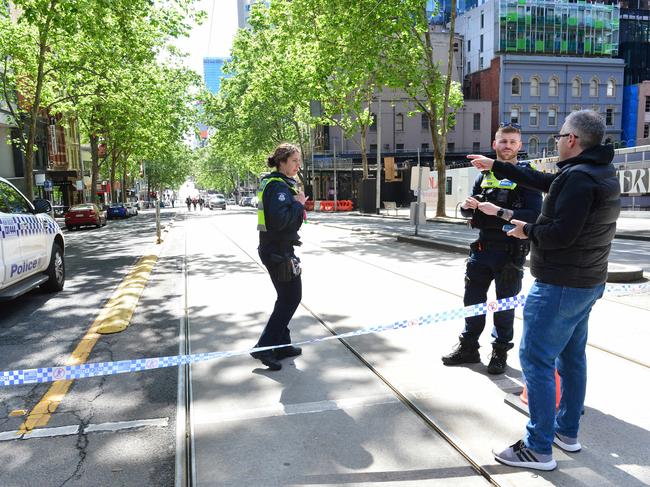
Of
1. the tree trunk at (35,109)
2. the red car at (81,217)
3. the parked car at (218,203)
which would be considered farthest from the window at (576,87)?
the tree trunk at (35,109)

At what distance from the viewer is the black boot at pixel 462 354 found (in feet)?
14.9

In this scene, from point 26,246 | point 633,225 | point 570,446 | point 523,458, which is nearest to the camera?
point 523,458

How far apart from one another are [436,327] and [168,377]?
2.88m

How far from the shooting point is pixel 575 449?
121 inches

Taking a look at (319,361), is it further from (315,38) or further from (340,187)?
(340,187)

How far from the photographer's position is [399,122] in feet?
179

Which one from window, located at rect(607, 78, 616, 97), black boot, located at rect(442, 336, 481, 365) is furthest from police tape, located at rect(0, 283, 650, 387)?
window, located at rect(607, 78, 616, 97)

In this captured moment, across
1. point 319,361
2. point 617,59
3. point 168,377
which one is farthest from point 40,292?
point 617,59

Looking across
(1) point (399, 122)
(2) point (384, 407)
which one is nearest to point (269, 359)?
(2) point (384, 407)

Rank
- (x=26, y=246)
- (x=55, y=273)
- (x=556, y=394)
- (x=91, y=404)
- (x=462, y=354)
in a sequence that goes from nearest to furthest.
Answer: (x=556, y=394)
(x=91, y=404)
(x=462, y=354)
(x=26, y=246)
(x=55, y=273)

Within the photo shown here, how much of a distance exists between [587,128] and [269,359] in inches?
120

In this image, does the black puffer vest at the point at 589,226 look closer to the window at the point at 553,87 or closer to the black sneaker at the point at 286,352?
the black sneaker at the point at 286,352

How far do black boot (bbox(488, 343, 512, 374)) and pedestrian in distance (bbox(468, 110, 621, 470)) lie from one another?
1251 mm

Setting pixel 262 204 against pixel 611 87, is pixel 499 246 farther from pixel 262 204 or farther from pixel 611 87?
pixel 611 87
